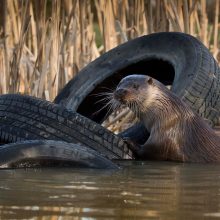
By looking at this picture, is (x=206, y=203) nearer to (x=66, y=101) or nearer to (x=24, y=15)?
(x=66, y=101)

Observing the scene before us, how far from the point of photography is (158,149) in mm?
5723

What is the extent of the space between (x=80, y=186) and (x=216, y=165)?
1671 millimetres

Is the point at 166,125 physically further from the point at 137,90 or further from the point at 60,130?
the point at 60,130

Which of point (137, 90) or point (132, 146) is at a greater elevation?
point (137, 90)

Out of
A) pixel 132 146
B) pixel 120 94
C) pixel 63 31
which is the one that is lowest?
pixel 132 146

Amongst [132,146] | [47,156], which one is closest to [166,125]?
[132,146]

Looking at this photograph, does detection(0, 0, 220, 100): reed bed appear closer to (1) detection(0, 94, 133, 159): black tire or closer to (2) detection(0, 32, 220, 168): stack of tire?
(2) detection(0, 32, 220, 168): stack of tire

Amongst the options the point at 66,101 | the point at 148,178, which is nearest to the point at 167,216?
the point at 148,178

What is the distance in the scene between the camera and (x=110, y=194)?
357cm

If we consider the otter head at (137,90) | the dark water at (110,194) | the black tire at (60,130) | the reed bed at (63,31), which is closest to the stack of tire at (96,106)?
the black tire at (60,130)

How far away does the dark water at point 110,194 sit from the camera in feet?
9.95

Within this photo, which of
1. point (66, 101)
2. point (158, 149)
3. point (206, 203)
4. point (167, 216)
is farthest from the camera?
point (66, 101)

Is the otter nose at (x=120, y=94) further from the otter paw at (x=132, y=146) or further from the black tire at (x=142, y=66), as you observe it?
the black tire at (x=142, y=66)

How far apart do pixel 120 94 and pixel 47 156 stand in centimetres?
122
